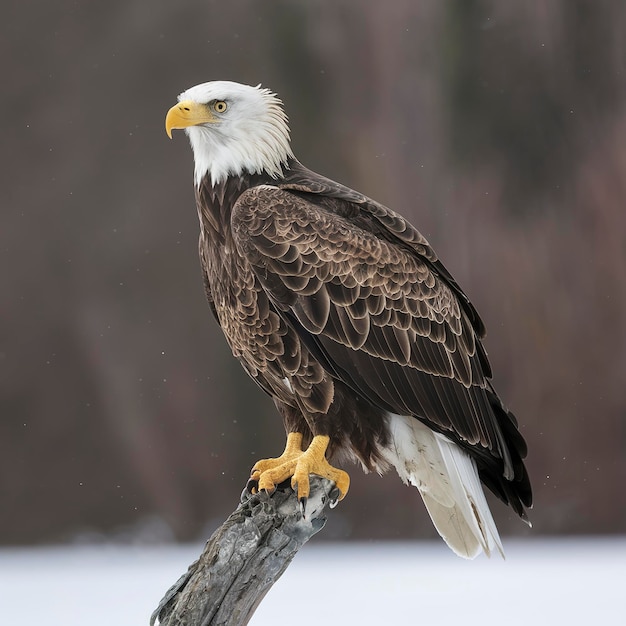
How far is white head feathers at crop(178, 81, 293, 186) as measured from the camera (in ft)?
9.15

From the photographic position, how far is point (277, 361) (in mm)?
2701

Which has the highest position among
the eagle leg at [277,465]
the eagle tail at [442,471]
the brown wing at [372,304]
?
the brown wing at [372,304]

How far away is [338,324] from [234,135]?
2.27 feet

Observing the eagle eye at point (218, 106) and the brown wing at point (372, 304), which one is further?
the eagle eye at point (218, 106)

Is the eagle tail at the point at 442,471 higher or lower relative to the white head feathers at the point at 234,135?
lower

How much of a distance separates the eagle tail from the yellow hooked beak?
1.11 metres

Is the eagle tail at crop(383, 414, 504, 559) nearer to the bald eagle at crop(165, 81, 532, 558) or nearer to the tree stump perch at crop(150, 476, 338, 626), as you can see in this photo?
the bald eagle at crop(165, 81, 532, 558)

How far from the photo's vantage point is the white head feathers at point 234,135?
2789mm

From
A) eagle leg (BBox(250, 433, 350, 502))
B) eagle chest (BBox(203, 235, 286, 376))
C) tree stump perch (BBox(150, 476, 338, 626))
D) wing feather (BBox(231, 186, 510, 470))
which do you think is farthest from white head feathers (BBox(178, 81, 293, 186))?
tree stump perch (BBox(150, 476, 338, 626))

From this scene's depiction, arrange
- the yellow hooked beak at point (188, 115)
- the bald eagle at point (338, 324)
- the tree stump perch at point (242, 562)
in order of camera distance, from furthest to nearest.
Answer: the yellow hooked beak at point (188, 115) < the bald eagle at point (338, 324) < the tree stump perch at point (242, 562)

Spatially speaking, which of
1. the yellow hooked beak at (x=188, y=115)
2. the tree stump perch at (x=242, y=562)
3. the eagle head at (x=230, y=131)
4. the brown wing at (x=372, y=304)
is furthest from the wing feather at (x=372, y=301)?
the tree stump perch at (x=242, y=562)

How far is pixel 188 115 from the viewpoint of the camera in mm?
2738

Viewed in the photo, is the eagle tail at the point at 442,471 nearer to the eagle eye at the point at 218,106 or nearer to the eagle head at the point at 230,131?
the eagle head at the point at 230,131

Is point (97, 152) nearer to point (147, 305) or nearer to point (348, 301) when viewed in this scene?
point (147, 305)
